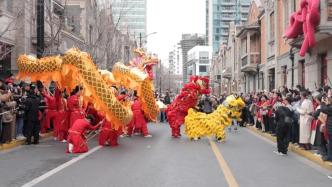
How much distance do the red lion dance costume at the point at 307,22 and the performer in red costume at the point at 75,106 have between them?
9483 millimetres

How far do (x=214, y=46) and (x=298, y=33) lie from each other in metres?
A: 135

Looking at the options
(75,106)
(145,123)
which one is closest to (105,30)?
(145,123)

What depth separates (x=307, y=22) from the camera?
20844mm

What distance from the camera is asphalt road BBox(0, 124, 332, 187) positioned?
1006 centimetres

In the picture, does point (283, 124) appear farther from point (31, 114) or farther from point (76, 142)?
point (31, 114)

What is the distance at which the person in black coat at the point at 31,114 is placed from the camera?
663 inches

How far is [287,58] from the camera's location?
3020 centimetres

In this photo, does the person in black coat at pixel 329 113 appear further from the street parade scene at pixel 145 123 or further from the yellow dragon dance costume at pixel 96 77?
the yellow dragon dance costume at pixel 96 77

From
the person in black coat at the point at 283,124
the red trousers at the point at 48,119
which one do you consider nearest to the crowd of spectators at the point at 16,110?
the red trousers at the point at 48,119

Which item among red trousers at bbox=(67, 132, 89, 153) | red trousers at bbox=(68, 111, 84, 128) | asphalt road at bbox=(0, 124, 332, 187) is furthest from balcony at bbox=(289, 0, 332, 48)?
red trousers at bbox=(67, 132, 89, 153)

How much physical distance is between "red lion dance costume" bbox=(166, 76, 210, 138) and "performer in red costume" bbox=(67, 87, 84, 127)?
374 centimetres

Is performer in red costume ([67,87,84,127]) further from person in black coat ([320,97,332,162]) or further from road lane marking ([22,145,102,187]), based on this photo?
person in black coat ([320,97,332,162])

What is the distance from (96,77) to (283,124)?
5.39 meters

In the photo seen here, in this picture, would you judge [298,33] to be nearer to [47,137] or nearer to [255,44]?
[47,137]
